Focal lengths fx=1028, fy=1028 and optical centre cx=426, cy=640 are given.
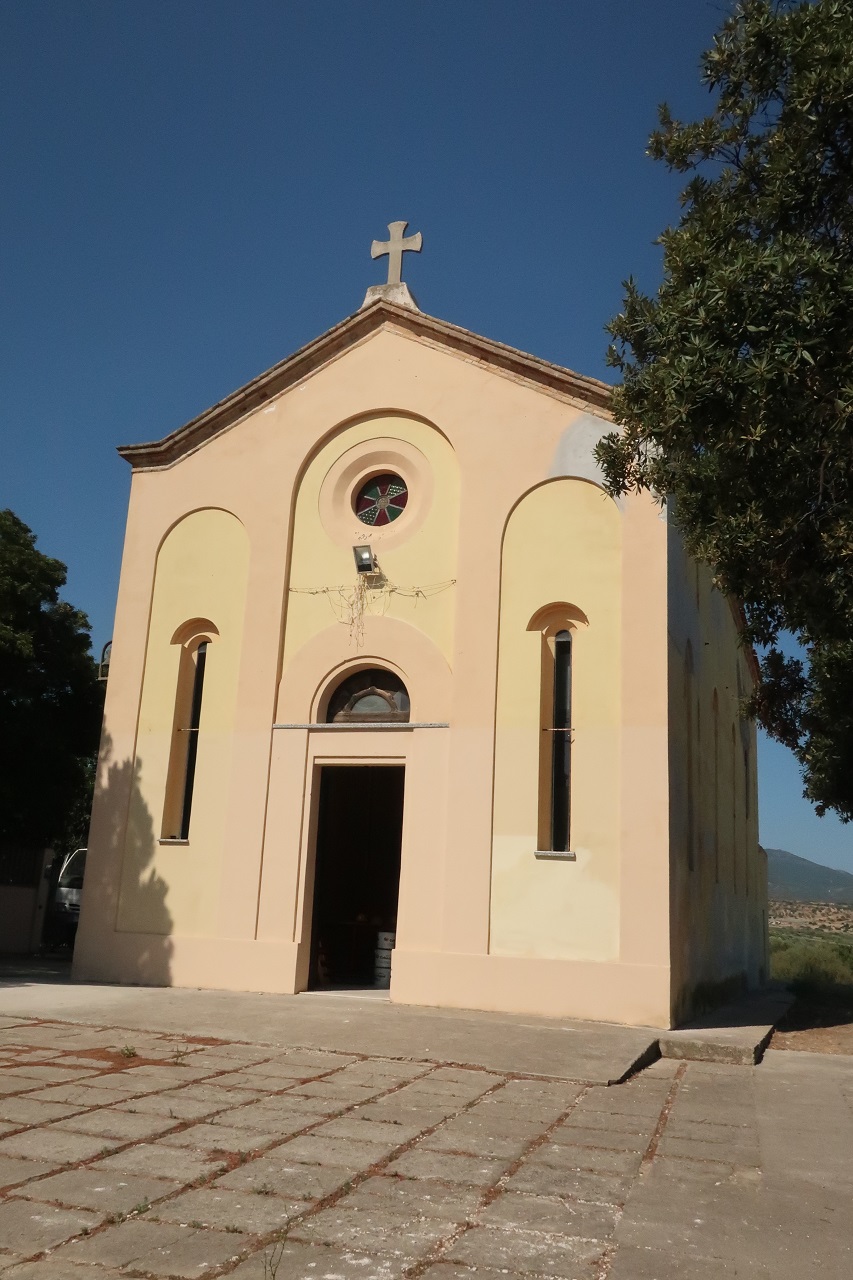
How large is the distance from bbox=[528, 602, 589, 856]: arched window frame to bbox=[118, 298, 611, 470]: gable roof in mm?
2660

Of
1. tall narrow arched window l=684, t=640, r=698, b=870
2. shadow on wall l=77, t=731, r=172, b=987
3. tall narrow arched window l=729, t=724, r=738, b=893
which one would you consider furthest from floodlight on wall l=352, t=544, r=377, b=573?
tall narrow arched window l=729, t=724, r=738, b=893

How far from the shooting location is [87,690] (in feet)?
57.2

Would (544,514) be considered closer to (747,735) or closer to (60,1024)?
(60,1024)

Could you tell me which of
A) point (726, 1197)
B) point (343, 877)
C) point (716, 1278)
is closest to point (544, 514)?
point (343, 877)

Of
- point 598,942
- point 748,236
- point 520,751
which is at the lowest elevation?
point 598,942

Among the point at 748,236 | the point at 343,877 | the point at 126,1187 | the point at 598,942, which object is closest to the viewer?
the point at 126,1187

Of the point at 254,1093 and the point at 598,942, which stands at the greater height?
the point at 598,942

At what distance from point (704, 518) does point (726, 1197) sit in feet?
19.6

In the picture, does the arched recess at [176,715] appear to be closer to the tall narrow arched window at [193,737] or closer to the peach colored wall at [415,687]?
the peach colored wall at [415,687]

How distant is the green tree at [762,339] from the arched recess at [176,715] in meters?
6.09

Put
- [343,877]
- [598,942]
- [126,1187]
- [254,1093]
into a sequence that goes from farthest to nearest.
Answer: [343,877], [598,942], [254,1093], [126,1187]

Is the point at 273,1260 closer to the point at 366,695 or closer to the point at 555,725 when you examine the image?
the point at 555,725

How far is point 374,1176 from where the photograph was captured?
5.27m

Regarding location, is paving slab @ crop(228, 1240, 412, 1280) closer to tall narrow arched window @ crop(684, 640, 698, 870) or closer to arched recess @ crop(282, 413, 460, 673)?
arched recess @ crop(282, 413, 460, 673)
